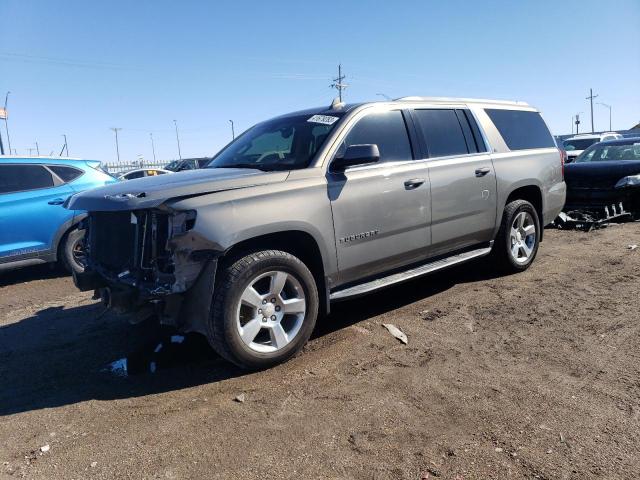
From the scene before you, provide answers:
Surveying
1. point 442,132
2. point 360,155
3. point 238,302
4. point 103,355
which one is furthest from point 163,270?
point 442,132

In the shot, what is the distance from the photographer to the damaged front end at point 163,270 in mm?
3242

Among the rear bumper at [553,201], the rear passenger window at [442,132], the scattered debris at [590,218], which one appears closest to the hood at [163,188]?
the rear passenger window at [442,132]

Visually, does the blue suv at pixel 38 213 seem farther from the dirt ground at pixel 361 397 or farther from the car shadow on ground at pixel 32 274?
the dirt ground at pixel 361 397

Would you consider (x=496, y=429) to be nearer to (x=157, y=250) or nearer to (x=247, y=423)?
(x=247, y=423)

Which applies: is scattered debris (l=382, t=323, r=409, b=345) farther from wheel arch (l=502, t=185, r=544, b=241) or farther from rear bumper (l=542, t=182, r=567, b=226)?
rear bumper (l=542, t=182, r=567, b=226)

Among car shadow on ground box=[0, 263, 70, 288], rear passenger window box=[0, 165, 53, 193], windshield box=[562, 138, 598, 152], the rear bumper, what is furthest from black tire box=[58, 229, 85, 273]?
windshield box=[562, 138, 598, 152]

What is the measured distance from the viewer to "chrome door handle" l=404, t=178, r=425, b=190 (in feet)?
14.6

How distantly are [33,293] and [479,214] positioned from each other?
221 inches

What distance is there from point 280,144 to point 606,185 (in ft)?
22.9

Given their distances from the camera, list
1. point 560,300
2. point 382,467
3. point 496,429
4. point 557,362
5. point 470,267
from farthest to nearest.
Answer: point 470,267
point 560,300
point 557,362
point 496,429
point 382,467

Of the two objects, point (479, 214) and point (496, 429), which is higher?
point (479, 214)

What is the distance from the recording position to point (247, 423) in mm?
2930

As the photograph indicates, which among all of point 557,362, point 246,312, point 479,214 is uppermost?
point 479,214

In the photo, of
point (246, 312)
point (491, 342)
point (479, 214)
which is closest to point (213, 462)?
point (246, 312)
